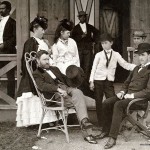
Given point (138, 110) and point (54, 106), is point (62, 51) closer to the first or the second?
point (54, 106)

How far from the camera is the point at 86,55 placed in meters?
9.82

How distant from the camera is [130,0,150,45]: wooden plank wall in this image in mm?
10969

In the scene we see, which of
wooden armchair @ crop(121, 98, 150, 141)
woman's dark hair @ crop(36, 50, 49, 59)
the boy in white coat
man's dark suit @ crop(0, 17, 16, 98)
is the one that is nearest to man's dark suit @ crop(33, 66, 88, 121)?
woman's dark hair @ crop(36, 50, 49, 59)

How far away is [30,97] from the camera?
23.8 feet

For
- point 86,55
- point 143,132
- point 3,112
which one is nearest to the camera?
point 143,132

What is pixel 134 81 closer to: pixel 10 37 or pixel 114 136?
pixel 114 136

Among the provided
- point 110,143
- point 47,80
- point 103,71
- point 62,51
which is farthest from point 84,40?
point 110,143

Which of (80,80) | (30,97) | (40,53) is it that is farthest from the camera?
(30,97)

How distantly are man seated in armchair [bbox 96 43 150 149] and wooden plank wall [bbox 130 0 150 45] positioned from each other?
4505mm

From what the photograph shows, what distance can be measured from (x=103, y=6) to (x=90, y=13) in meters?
1.07

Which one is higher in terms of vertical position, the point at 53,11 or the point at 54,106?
the point at 53,11

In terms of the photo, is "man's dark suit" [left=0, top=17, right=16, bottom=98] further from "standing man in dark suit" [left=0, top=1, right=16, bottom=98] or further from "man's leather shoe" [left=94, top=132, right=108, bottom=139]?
"man's leather shoe" [left=94, top=132, right=108, bottom=139]

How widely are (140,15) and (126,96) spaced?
4907mm

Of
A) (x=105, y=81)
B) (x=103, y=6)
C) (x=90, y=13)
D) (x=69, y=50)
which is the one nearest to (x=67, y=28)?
(x=69, y=50)
